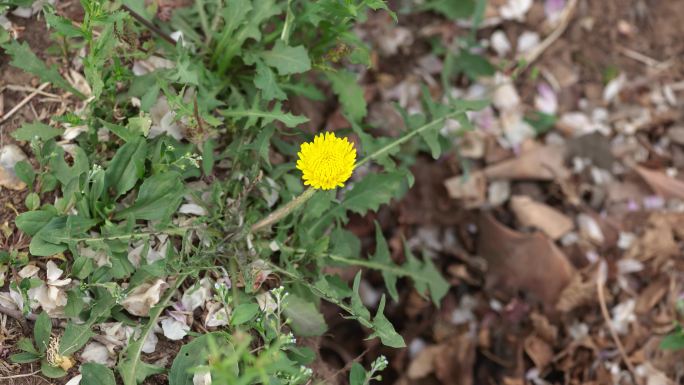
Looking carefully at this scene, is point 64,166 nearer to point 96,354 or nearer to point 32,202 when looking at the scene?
point 32,202

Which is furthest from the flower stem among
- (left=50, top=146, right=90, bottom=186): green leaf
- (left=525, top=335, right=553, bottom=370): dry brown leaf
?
(left=525, top=335, right=553, bottom=370): dry brown leaf

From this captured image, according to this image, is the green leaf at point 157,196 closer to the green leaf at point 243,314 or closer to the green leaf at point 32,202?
the green leaf at point 32,202

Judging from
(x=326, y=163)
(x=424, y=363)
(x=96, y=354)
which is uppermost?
(x=326, y=163)

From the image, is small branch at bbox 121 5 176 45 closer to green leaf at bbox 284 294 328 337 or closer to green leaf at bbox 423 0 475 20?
green leaf at bbox 284 294 328 337

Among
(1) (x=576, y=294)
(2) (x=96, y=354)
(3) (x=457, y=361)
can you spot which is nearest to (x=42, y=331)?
(2) (x=96, y=354)

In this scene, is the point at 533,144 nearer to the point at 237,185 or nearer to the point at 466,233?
the point at 466,233
